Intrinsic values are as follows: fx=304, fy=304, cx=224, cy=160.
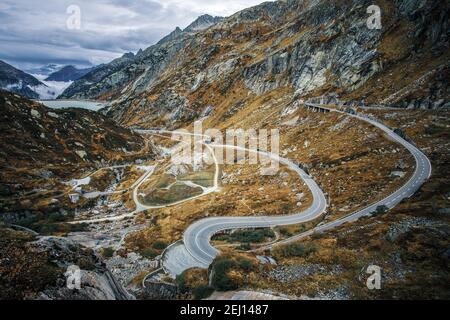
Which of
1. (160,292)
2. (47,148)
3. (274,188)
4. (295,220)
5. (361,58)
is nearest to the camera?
(160,292)

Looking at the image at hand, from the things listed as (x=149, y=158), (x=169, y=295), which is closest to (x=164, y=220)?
(x=169, y=295)

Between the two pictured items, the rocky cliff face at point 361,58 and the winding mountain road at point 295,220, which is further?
the rocky cliff face at point 361,58

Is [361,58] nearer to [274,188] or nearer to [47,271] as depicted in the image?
[274,188]

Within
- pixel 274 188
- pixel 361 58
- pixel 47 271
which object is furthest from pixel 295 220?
pixel 361 58

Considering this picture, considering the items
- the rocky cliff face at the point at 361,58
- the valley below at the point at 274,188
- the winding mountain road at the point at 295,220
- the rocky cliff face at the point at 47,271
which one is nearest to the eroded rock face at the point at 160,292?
the valley below at the point at 274,188

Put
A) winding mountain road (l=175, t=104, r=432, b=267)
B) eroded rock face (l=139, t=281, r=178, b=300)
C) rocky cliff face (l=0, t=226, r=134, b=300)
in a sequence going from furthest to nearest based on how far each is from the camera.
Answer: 1. winding mountain road (l=175, t=104, r=432, b=267)
2. eroded rock face (l=139, t=281, r=178, b=300)
3. rocky cliff face (l=0, t=226, r=134, b=300)

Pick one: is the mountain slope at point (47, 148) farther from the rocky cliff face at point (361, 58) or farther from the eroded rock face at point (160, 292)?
the rocky cliff face at point (361, 58)

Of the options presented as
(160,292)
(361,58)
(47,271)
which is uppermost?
(361,58)

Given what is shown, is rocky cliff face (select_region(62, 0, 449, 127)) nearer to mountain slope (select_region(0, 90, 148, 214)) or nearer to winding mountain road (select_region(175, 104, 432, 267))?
winding mountain road (select_region(175, 104, 432, 267))

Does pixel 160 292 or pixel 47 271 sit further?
pixel 160 292

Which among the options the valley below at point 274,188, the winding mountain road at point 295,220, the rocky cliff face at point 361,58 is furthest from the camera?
the rocky cliff face at point 361,58

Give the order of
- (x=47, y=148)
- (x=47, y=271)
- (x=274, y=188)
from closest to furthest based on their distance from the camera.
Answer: (x=47, y=271) < (x=274, y=188) < (x=47, y=148)

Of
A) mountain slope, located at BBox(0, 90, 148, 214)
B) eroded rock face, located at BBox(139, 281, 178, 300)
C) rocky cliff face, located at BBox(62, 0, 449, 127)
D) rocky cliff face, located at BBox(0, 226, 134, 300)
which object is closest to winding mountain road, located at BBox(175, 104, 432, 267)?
eroded rock face, located at BBox(139, 281, 178, 300)
